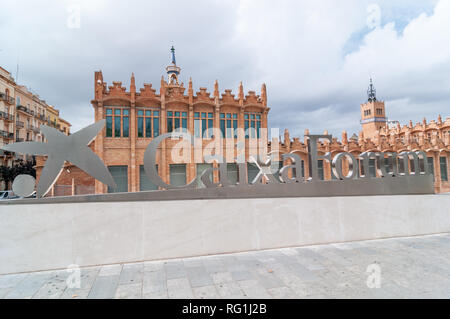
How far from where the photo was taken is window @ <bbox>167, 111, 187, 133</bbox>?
25.3m

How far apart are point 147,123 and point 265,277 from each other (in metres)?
22.0

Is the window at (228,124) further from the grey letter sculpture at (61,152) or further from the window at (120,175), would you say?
the grey letter sculpture at (61,152)

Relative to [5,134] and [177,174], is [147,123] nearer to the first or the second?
[177,174]

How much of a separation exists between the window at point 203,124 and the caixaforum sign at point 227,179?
16.8 m

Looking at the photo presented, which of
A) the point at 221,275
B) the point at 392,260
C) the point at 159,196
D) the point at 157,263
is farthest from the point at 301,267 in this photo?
the point at 159,196

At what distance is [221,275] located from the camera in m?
6.18

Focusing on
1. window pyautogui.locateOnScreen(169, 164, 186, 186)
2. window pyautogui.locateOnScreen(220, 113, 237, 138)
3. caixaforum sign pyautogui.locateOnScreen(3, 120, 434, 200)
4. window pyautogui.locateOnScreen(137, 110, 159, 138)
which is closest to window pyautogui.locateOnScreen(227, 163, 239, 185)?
window pyautogui.locateOnScreen(220, 113, 237, 138)

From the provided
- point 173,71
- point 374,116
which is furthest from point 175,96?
point 374,116

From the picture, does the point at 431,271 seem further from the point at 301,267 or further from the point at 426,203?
the point at 426,203

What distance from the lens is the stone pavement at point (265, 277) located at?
5.23 metres

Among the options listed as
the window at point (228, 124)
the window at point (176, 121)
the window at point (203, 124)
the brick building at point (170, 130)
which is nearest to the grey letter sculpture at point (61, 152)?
the brick building at point (170, 130)

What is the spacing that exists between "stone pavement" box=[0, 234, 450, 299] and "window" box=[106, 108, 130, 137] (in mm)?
18720

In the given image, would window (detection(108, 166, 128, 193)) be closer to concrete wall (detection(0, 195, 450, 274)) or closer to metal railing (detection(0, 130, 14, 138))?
concrete wall (detection(0, 195, 450, 274))

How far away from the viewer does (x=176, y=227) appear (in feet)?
A: 25.5
